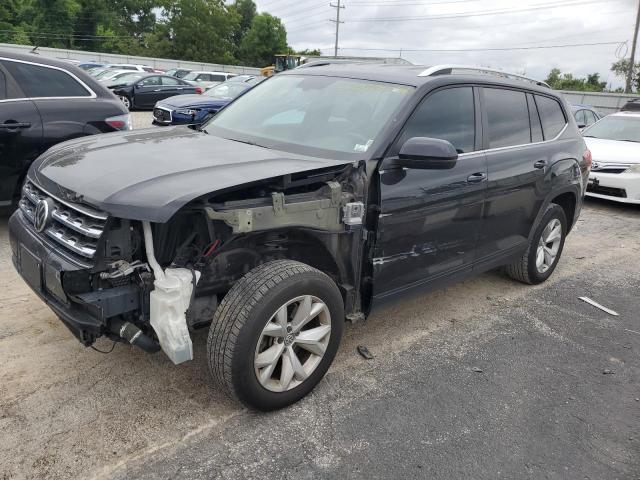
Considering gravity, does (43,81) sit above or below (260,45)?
below

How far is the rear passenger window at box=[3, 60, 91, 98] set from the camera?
5.25 meters

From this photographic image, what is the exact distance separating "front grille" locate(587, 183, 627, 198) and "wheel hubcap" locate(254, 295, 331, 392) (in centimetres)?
722

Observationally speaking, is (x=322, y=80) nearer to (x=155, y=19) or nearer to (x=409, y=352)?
(x=409, y=352)

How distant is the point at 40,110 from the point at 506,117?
432 cm

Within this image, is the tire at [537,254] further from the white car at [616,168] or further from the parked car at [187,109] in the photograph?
the parked car at [187,109]

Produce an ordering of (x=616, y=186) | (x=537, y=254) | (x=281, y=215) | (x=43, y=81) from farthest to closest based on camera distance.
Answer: (x=616, y=186) < (x=43, y=81) < (x=537, y=254) < (x=281, y=215)

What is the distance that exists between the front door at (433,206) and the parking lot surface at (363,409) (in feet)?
1.85

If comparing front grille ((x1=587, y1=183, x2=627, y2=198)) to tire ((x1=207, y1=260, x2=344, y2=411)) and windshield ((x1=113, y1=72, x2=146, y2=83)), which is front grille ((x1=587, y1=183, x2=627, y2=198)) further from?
windshield ((x1=113, y1=72, x2=146, y2=83))

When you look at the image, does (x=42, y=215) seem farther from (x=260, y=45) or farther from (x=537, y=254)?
(x=260, y=45)

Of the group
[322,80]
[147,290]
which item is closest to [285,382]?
[147,290]

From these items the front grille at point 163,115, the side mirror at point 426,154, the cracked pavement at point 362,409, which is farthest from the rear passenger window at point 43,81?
the front grille at point 163,115

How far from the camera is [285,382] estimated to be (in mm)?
2805

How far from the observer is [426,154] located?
3033 mm

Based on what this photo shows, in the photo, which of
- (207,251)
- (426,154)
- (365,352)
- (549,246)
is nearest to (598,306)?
(549,246)
